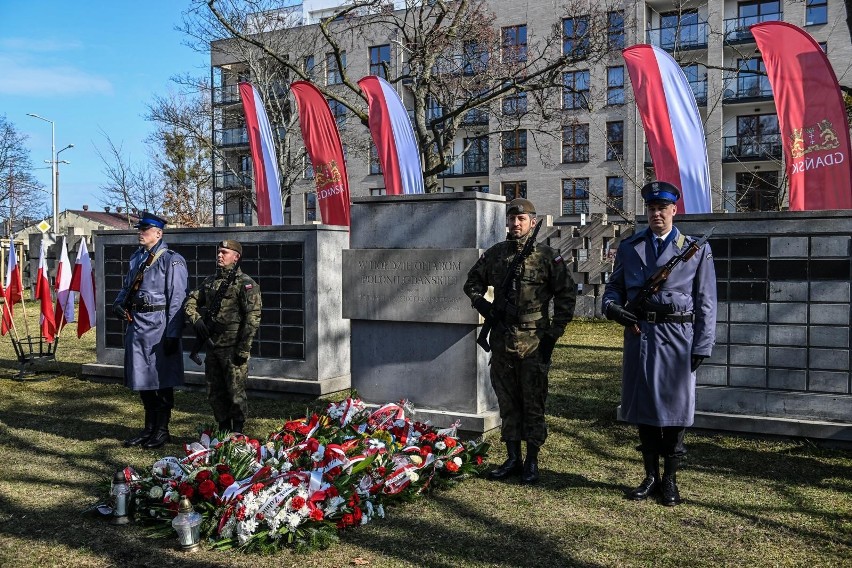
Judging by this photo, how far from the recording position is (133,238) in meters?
11.3

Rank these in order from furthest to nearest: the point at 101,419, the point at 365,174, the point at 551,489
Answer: the point at 365,174 → the point at 101,419 → the point at 551,489

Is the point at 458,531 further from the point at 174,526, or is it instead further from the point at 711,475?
the point at 711,475

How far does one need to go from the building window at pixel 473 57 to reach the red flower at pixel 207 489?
18482mm

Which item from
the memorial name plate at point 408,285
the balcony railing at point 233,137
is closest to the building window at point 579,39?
the memorial name plate at point 408,285

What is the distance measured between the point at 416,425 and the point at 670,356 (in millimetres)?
2181

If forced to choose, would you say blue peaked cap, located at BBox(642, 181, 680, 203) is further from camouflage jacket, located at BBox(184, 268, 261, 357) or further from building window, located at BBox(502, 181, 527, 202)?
building window, located at BBox(502, 181, 527, 202)

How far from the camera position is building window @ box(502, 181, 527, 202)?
41.8 metres

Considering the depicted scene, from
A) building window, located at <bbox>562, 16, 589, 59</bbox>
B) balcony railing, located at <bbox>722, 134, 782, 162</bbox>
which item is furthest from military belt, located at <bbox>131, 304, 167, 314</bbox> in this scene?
balcony railing, located at <bbox>722, 134, 782, 162</bbox>

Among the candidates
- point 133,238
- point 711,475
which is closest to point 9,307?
point 133,238

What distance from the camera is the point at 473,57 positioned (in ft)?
74.5

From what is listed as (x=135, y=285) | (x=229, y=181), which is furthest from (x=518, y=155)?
(x=135, y=285)

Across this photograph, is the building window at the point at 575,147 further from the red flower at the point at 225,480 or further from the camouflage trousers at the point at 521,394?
the red flower at the point at 225,480

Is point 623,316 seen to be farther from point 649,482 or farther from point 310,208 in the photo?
point 310,208

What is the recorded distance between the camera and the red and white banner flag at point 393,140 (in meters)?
12.3
